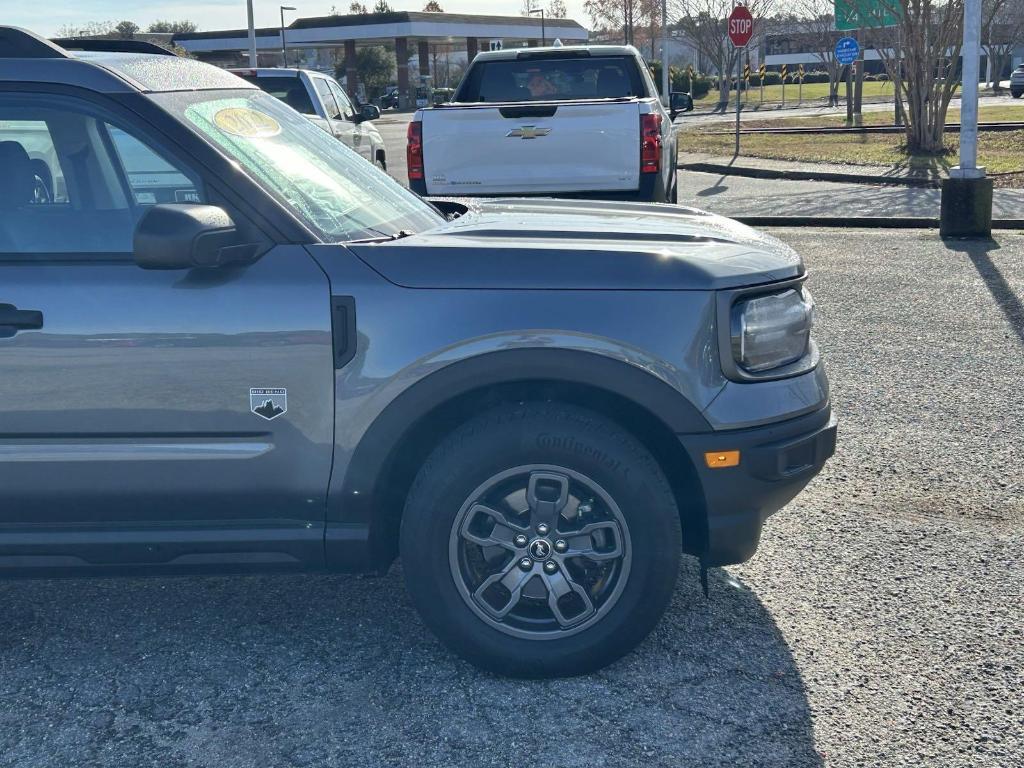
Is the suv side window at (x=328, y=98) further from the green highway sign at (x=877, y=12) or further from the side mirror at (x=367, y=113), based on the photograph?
the green highway sign at (x=877, y=12)

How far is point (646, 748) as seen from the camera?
3160 millimetres

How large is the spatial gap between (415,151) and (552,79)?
6.91 ft

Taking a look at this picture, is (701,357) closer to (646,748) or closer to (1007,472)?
(646,748)

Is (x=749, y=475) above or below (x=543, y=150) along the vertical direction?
below

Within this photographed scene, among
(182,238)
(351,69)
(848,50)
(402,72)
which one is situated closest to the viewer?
(182,238)

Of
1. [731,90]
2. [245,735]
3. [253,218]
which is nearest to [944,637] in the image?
[245,735]

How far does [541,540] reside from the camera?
3.45m

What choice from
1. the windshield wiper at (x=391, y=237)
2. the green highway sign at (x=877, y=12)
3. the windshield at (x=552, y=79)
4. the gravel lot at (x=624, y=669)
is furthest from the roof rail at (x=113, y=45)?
the green highway sign at (x=877, y=12)

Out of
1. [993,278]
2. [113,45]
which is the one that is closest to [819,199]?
[993,278]

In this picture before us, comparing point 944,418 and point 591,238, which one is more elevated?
point 591,238

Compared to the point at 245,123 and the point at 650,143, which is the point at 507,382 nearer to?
the point at 245,123

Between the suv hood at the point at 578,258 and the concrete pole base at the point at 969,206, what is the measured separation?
850 centimetres

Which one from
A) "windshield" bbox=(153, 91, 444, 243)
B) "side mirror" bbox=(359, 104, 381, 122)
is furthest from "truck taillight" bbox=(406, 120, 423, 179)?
"side mirror" bbox=(359, 104, 381, 122)

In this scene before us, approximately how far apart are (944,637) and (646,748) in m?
1.15
